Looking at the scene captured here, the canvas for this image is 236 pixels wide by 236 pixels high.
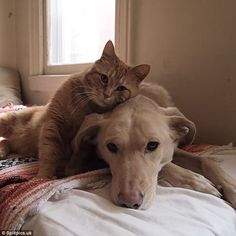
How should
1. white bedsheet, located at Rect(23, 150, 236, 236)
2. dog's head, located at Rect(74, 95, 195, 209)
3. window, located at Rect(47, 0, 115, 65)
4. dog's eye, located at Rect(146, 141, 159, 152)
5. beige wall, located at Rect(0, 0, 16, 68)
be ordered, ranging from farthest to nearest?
beige wall, located at Rect(0, 0, 16, 68), window, located at Rect(47, 0, 115, 65), dog's eye, located at Rect(146, 141, 159, 152), dog's head, located at Rect(74, 95, 195, 209), white bedsheet, located at Rect(23, 150, 236, 236)

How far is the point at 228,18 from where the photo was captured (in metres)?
1.50

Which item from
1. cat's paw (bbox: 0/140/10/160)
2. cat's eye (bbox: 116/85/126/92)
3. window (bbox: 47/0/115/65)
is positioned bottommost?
cat's paw (bbox: 0/140/10/160)

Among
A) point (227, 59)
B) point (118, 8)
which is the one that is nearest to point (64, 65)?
point (118, 8)

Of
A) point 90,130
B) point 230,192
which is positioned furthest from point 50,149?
point 230,192

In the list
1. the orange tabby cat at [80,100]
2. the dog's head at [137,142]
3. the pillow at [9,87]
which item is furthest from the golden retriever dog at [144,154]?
the pillow at [9,87]

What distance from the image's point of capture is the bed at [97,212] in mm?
649

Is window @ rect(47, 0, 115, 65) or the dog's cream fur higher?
window @ rect(47, 0, 115, 65)

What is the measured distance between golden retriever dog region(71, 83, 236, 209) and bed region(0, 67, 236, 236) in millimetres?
43

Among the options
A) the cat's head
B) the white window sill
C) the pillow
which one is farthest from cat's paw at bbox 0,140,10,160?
the pillow

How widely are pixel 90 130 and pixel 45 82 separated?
1733mm

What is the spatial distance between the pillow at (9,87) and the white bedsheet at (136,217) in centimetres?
206

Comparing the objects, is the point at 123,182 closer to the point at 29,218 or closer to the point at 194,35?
the point at 29,218

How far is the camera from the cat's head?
1205 mm

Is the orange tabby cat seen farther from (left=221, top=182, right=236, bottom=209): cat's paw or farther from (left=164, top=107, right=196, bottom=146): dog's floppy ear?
(left=221, top=182, right=236, bottom=209): cat's paw
